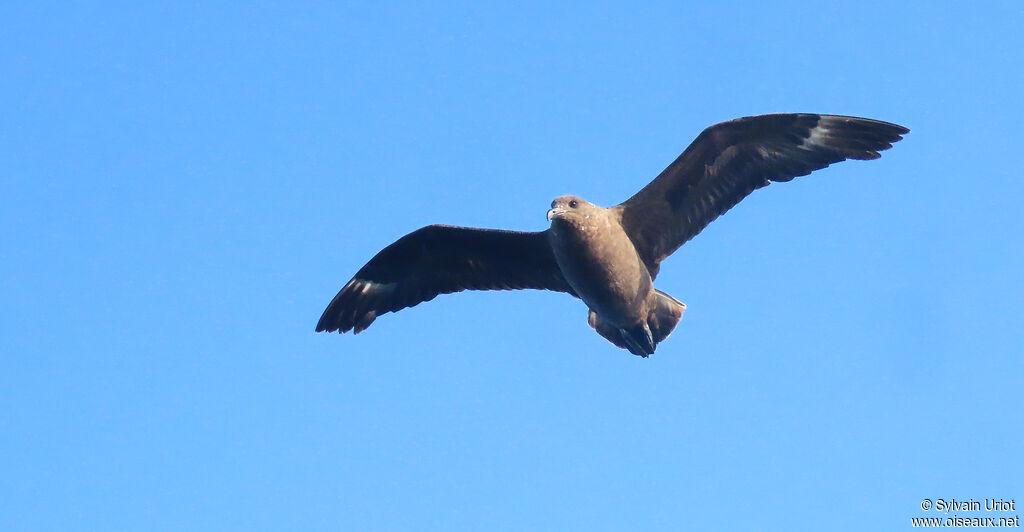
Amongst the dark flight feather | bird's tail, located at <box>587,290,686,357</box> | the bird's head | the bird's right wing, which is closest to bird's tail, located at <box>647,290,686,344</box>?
bird's tail, located at <box>587,290,686,357</box>

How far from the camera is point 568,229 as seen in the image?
27.4 ft

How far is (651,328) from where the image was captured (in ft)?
30.5

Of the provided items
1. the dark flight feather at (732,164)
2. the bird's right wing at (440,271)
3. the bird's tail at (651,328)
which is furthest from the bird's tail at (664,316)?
the bird's right wing at (440,271)

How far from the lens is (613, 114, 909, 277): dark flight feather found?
8.74 m

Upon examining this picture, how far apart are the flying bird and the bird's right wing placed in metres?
0.01

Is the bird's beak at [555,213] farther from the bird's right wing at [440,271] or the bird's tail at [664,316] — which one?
the bird's tail at [664,316]

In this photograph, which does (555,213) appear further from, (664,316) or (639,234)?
(664,316)

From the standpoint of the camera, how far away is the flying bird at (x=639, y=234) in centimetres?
850

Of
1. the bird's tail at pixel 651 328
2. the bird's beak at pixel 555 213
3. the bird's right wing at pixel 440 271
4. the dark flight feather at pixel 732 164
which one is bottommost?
the bird's tail at pixel 651 328

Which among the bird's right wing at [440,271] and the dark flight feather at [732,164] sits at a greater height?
the dark flight feather at [732,164]

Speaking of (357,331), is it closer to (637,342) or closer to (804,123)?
(637,342)

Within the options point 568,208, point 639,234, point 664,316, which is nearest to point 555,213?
point 568,208

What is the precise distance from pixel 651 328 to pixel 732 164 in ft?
5.05

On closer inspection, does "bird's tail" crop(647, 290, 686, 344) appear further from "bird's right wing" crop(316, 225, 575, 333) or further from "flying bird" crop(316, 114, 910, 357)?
"bird's right wing" crop(316, 225, 575, 333)
